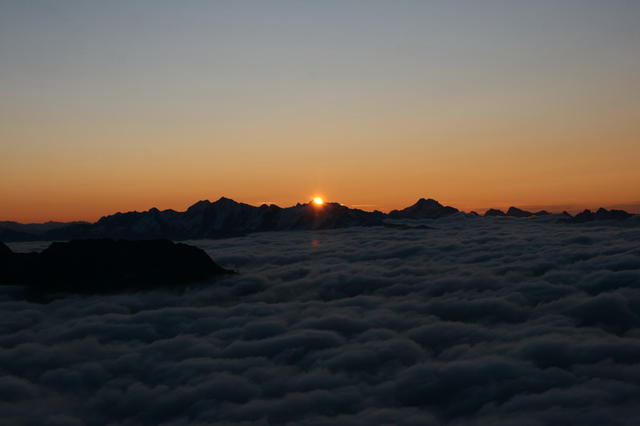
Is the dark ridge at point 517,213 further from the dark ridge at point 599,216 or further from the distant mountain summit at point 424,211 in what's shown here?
the dark ridge at point 599,216

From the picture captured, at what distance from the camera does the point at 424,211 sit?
18550cm

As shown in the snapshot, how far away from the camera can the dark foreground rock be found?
129 feet

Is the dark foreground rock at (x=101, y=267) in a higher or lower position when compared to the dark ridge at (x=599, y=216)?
lower

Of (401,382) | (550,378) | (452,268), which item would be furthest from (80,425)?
(452,268)

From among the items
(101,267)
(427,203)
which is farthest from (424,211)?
(101,267)

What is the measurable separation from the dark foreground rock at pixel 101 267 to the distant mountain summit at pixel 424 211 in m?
145

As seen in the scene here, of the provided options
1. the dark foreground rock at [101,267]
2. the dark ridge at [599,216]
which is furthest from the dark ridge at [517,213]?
the dark foreground rock at [101,267]

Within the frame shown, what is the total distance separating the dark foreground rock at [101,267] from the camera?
39.4m

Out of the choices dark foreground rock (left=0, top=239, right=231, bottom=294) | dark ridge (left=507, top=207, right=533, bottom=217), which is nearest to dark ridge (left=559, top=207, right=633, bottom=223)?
dark ridge (left=507, top=207, right=533, bottom=217)

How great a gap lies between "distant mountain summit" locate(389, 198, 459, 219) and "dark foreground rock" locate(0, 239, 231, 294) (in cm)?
14467

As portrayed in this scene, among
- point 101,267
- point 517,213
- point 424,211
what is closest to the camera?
point 101,267

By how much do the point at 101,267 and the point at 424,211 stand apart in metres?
156

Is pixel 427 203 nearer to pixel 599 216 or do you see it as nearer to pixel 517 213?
pixel 517 213

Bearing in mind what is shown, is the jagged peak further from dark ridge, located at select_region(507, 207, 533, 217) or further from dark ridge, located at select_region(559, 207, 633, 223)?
→ dark ridge, located at select_region(559, 207, 633, 223)
